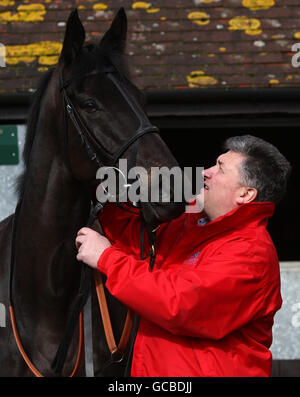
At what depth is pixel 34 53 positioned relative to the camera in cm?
540

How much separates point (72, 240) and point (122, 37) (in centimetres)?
100

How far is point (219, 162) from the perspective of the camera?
2344mm

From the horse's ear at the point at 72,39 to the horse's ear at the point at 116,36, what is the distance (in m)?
0.11

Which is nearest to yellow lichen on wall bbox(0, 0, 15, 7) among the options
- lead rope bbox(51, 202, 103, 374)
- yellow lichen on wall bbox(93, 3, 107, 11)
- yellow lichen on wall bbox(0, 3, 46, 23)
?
yellow lichen on wall bbox(0, 3, 46, 23)

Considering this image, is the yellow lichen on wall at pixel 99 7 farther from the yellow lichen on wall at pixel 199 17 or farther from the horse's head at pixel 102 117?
the horse's head at pixel 102 117

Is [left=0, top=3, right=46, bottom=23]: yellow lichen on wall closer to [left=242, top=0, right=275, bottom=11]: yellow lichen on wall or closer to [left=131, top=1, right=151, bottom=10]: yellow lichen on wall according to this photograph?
[left=131, top=1, right=151, bottom=10]: yellow lichen on wall

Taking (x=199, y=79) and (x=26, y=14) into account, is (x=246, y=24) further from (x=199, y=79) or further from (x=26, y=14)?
(x=26, y=14)

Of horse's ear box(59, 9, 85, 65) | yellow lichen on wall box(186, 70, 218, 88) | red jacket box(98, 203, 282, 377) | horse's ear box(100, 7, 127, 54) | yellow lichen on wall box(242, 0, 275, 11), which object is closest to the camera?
red jacket box(98, 203, 282, 377)

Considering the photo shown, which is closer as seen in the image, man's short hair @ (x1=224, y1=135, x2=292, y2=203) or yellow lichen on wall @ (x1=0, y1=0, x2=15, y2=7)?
man's short hair @ (x1=224, y1=135, x2=292, y2=203)

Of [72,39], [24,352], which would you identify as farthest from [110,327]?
[72,39]

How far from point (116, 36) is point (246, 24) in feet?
11.3

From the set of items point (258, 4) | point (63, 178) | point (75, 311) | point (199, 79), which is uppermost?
point (258, 4)

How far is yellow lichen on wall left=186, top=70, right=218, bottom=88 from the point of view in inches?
206

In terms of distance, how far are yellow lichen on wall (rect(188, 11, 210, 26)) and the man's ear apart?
3.77m
